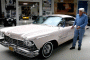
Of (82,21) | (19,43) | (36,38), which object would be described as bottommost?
(19,43)

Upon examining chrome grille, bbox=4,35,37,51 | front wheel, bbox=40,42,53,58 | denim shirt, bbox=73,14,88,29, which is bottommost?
front wheel, bbox=40,42,53,58

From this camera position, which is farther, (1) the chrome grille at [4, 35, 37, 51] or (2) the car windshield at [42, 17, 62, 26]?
(2) the car windshield at [42, 17, 62, 26]

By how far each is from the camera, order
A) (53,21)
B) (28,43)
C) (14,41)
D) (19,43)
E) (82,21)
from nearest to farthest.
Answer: (28,43) < (19,43) < (14,41) < (82,21) < (53,21)

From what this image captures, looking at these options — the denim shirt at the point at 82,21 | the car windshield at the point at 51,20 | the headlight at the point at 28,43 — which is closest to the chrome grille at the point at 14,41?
the headlight at the point at 28,43

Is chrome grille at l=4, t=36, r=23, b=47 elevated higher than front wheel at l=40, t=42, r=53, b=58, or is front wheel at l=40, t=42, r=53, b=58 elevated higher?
chrome grille at l=4, t=36, r=23, b=47

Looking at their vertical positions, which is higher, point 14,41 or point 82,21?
point 82,21

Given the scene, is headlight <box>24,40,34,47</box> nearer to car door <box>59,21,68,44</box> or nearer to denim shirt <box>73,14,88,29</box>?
car door <box>59,21,68,44</box>

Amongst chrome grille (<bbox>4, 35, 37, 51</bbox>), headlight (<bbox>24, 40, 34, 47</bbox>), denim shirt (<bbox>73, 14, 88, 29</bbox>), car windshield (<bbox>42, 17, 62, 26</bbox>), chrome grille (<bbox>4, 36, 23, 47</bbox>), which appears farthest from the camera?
car windshield (<bbox>42, 17, 62, 26</bbox>)

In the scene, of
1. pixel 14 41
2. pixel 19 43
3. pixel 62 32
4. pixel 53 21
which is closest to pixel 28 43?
pixel 19 43

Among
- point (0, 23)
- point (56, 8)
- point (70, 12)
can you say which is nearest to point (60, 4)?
point (56, 8)

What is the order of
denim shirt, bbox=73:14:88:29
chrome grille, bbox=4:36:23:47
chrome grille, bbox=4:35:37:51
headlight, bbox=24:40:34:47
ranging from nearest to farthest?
headlight, bbox=24:40:34:47
chrome grille, bbox=4:35:37:51
chrome grille, bbox=4:36:23:47
denim shirt, bbox=73:14:88:29

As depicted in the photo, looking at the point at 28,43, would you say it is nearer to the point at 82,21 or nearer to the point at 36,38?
the point at 36,38

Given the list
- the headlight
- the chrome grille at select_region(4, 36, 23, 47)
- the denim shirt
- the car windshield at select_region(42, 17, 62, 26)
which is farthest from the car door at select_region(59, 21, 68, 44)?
the chrome grille at select_region(4, 36, 23, 47)

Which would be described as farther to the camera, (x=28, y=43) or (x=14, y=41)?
(x=14, y=41)
